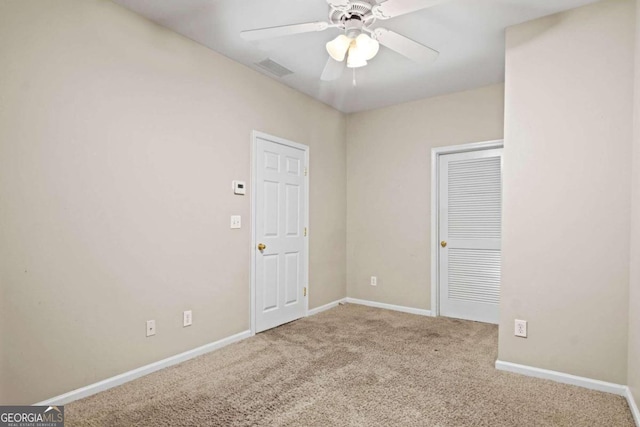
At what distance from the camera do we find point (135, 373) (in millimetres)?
2547

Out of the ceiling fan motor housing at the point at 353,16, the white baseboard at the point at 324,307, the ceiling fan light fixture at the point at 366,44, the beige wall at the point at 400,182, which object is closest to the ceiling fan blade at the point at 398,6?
the ceiling fan motor housing at the point at 353,16

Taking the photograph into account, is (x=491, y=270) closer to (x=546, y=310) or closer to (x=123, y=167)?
(x=546, y=310)

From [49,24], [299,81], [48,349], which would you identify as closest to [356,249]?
[299,81]

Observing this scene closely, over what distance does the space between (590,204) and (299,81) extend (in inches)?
111

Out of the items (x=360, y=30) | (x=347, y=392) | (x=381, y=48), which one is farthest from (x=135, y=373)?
(x=381, y=48)

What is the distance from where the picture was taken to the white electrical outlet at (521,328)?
8.67 feet

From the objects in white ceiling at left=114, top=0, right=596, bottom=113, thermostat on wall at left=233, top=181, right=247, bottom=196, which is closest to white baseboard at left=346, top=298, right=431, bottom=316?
thermostat on wall at left=233, top=181, right=247, bottom=196

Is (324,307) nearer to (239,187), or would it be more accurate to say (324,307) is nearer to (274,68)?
(239,187)

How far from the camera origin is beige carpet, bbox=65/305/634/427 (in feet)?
6.70

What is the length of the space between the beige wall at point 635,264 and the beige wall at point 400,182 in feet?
5.37

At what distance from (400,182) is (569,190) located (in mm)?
2154

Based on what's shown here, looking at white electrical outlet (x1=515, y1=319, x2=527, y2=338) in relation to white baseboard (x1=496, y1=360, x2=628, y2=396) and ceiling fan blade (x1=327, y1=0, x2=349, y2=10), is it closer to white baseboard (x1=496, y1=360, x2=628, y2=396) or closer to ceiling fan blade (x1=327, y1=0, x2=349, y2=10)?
white baseboard (x1=496, y1=360, x2=628, y2=396)

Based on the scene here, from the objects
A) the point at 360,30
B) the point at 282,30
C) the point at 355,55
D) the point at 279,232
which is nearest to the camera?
the point at 282,30

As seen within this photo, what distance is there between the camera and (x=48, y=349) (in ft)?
6.96
